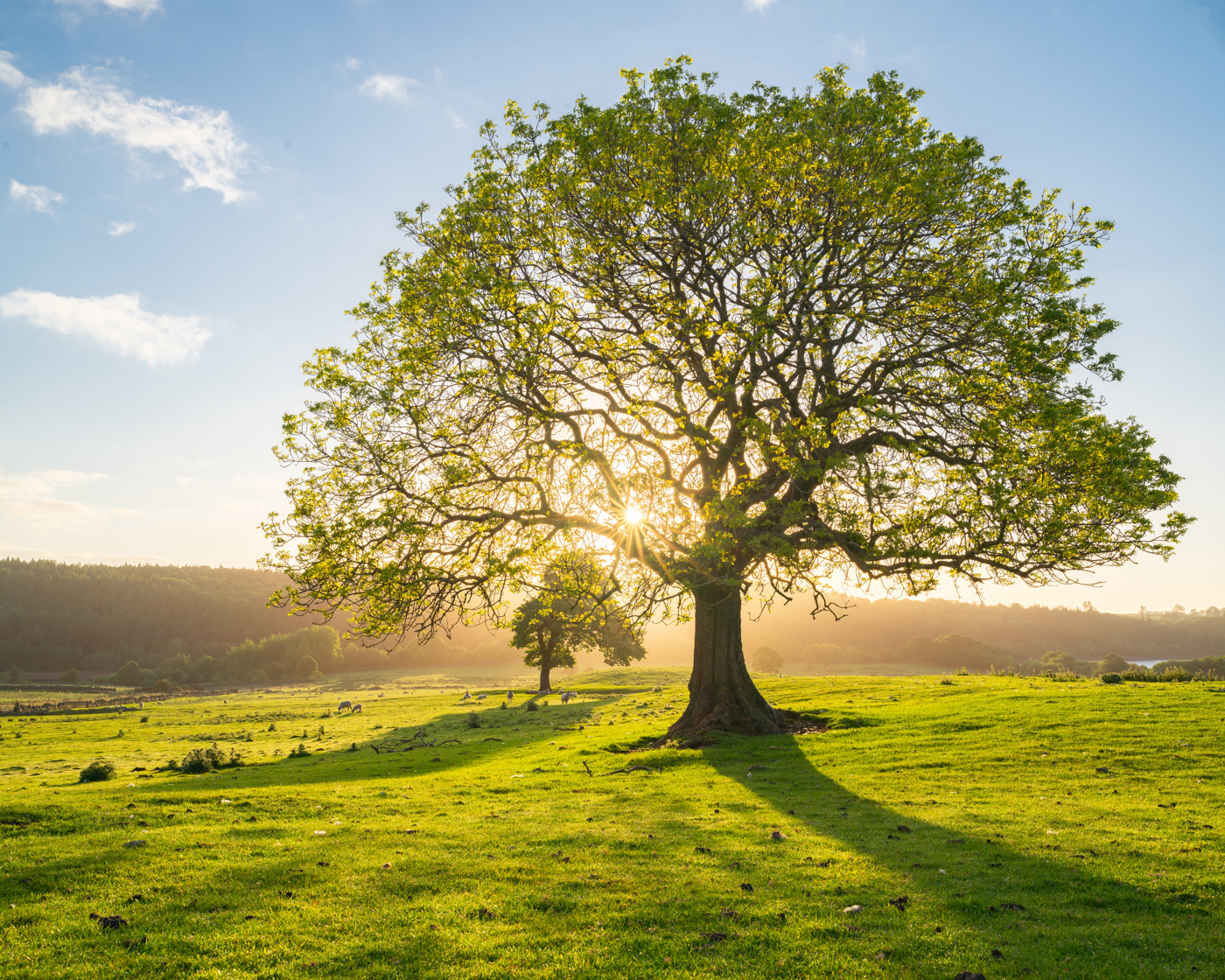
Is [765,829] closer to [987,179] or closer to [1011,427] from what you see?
[1011,427]

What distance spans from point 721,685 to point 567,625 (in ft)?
28.5

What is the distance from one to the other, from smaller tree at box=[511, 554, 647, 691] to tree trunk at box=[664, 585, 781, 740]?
4.82 m

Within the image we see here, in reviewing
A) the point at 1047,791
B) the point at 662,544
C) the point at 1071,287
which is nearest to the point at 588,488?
the point at 662,544

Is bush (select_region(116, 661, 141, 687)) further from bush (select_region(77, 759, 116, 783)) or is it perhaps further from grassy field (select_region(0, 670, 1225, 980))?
bush (select_region(77, 759, 116, 783))

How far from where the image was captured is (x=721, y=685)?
25.1 meters

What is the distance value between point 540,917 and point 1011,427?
58.0ft

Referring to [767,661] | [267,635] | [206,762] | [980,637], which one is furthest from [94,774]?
[980,637]

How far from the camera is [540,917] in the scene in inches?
308

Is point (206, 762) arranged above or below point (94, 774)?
below

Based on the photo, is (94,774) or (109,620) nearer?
(94,774)

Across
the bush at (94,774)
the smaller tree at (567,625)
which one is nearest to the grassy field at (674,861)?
the bush at (94,774)

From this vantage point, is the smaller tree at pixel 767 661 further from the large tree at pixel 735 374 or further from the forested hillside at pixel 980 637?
the large tree at pixel 735 374

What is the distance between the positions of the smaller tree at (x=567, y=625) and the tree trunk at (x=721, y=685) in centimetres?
482

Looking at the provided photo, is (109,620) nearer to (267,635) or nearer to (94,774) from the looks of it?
(267,635)
